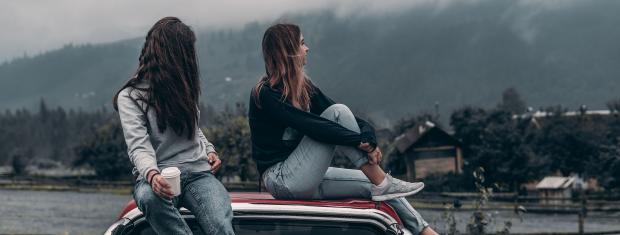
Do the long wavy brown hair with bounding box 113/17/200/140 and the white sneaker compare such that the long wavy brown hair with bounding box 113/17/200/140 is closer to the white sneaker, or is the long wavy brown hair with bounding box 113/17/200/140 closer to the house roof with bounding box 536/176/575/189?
the white sneaker

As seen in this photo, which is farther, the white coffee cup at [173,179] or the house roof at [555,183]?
the house roof at [555,183]

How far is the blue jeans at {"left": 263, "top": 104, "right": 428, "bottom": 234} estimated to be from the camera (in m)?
4.86

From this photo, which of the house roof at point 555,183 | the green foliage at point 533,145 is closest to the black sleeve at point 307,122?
the green foliage at point 533,145

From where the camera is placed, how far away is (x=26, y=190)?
285ft

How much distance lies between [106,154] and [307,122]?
92.1m

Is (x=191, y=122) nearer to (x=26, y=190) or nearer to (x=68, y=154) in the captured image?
(x=26, y=190)

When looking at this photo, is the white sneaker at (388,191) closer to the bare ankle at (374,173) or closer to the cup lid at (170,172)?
the bare ankle at (374,173)

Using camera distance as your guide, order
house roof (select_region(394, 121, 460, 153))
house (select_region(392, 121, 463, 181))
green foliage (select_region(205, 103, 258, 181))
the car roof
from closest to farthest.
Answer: the car roof, green foliage (select_region(205, 103, 258, 181)), house (select_region(392, 121, 463, 181)), house roof (select_region(394, 121, 460, 153))

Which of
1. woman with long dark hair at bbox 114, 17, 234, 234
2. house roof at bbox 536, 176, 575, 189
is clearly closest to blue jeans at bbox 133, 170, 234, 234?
woman with long dark hair at bbox 114, 17, 234, 234

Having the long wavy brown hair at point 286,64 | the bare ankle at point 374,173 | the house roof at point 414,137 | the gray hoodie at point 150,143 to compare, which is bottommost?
the house roof at point 414,137

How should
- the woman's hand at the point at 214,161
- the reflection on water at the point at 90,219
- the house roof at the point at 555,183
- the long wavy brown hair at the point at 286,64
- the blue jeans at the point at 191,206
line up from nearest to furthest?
the blue jeans at the point at 191,206
the woman's hand at the point at 214,161
the long wavy brown hair at the point at 286,64
the reflection on water at the point at 90,219
the house roof at the point at 555,183

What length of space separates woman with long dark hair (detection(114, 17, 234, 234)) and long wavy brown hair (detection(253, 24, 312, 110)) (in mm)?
620

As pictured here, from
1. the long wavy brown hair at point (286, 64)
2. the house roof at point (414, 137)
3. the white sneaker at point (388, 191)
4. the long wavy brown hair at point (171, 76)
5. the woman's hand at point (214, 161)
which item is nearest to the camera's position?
the long wavy brown hair at point (171, 76)

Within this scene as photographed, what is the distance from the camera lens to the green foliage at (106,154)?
303ft
